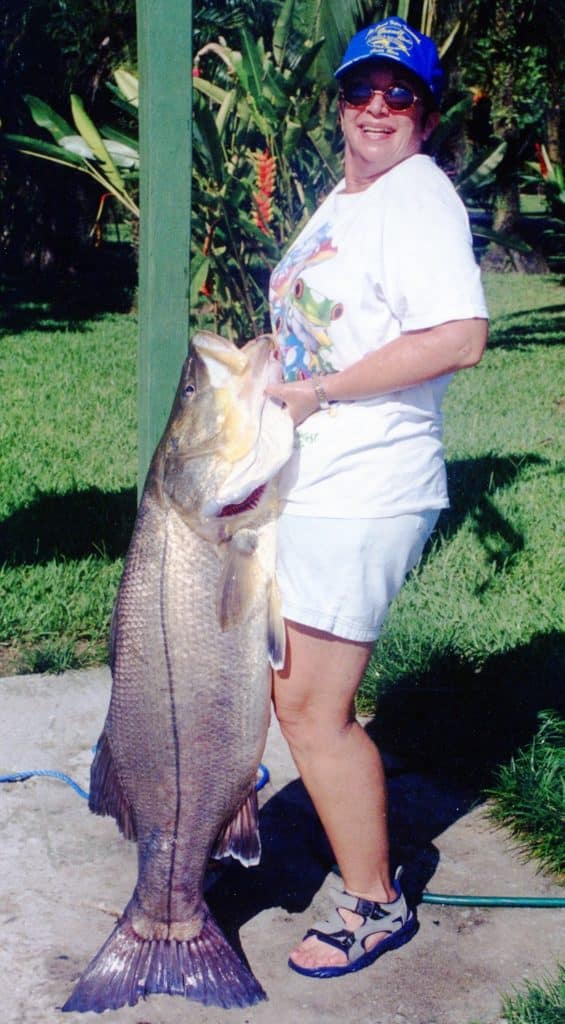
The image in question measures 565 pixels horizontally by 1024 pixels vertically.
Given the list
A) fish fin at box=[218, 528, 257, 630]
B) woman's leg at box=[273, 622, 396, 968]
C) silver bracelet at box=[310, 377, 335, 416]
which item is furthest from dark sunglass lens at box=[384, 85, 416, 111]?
woman's leg at box=[273, 622, 396, 968]

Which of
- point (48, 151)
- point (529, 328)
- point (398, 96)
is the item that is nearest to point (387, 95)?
point (398, 96)

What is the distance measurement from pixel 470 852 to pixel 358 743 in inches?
35.7

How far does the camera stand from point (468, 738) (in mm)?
4031

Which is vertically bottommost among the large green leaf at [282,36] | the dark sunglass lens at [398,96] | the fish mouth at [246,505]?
the fish mouth at [246,505]

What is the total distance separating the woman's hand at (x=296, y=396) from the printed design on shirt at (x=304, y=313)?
0.10 metres

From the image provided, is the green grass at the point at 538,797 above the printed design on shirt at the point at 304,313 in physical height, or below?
below

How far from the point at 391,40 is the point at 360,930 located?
6.72ft

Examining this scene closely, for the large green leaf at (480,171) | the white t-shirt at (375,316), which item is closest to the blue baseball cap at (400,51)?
the white t-shirt at (375,316)

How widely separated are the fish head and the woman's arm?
65 millimetres

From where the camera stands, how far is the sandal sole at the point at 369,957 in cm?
283

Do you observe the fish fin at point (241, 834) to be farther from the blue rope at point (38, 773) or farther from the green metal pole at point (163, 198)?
the green metal pole at point (163, 198)

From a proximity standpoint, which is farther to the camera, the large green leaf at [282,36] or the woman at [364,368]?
the large green leaf at [282,36]

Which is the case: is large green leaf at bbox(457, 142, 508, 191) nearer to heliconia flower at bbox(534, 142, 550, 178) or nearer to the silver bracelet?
the silver bracelet

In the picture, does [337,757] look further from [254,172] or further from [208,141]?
[254,172]
